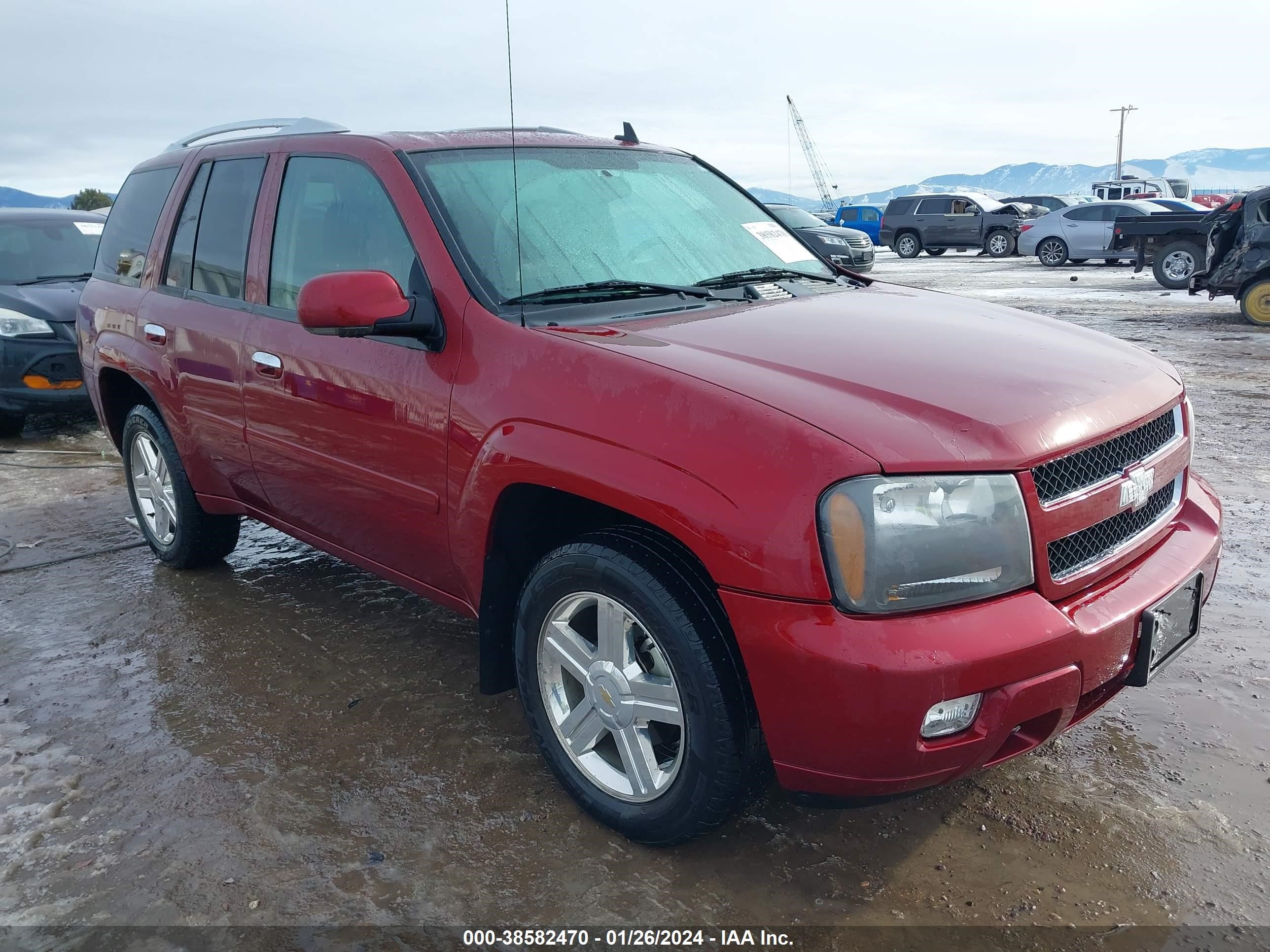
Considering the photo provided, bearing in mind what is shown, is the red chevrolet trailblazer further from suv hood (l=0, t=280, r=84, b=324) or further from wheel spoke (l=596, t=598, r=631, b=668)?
suv hood (l=0, t=280, r=84, b=324)

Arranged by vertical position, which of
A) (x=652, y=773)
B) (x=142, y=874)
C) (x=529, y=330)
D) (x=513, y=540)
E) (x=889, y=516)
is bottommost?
(x=142, y=874)

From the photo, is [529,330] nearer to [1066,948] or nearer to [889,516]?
[889,516]

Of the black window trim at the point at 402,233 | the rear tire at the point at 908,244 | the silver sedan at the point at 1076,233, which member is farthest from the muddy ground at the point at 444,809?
the rear tire at the point at 908,244

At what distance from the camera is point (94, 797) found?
9.29ft

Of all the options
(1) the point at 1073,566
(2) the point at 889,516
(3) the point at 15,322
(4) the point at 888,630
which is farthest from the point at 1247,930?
(3) the point at 15,322

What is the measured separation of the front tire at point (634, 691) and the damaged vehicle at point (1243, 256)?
10971 millimetres

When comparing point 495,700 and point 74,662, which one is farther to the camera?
point 74,662

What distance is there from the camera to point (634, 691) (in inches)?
95.4

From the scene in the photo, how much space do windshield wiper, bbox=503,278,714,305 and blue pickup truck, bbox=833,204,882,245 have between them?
30057mm

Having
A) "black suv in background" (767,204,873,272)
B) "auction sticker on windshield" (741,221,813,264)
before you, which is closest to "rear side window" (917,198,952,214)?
"black suv in background" (767,204,873,272)

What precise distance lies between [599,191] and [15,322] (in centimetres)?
611

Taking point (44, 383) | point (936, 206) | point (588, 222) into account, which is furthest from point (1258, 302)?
point (936, 206)

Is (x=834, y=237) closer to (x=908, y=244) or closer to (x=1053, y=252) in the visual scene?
(x=1053, y=252)

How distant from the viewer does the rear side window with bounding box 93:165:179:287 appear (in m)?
4.34
